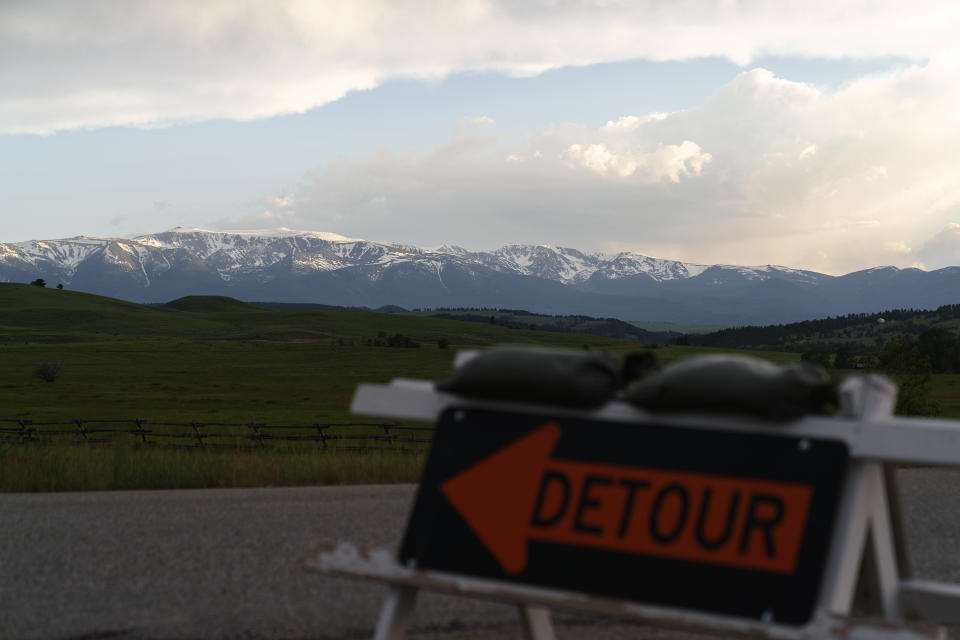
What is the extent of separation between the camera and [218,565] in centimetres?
605

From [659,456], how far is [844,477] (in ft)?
1.70

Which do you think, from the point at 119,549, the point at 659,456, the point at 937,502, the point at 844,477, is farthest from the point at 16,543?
the point at 937,502

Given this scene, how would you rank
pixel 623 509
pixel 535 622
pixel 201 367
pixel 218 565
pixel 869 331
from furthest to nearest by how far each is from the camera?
pixel 869 331, pixel 201 367, pixel 218 565, pixel 535 622, pixel 623 509

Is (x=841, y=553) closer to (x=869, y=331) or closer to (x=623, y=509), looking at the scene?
(x=623, y=509)

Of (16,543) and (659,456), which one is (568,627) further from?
(16,543)

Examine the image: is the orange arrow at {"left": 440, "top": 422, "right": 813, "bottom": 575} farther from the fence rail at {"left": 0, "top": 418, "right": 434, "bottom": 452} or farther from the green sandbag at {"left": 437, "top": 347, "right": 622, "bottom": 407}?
the fence rail at {"left": 0, "top": 418, "right": 434, "bottom": 452}

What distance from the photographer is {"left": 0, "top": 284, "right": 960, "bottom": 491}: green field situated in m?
10.9

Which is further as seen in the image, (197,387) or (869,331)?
(869,331)

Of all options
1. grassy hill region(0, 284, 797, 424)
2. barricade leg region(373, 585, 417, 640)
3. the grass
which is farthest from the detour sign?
grassy hill region(0, 284, 797, 424)

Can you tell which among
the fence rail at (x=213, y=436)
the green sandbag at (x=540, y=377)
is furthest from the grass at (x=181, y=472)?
the fence rail at (x=213, y=436)

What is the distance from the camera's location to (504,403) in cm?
294

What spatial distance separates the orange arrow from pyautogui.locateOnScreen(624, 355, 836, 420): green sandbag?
0.20 meters

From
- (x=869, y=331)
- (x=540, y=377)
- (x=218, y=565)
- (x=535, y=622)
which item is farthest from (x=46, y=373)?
(x=869, y=331)

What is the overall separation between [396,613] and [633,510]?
89 cm
